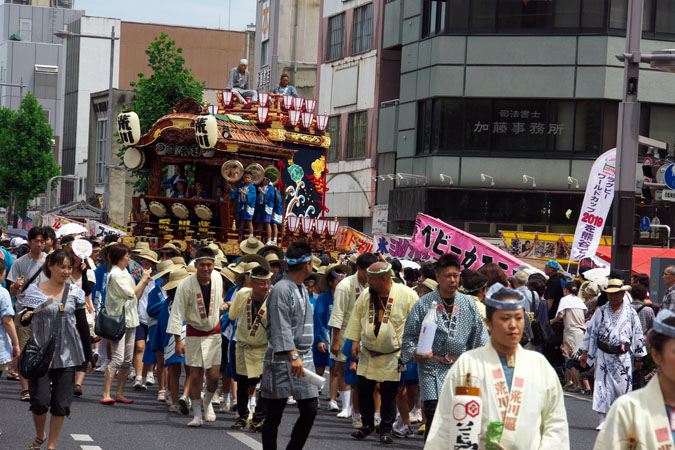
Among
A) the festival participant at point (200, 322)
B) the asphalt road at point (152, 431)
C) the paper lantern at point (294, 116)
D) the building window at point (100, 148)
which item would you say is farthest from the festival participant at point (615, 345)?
the building window at point (100, 148)

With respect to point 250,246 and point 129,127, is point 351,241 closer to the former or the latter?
point 129,127

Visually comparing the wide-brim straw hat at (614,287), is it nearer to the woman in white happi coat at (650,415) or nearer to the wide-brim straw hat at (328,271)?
the wide-brim straw hat at (328,271)

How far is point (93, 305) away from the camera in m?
14.3

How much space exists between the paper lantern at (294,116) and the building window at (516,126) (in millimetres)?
11703

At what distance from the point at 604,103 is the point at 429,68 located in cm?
568

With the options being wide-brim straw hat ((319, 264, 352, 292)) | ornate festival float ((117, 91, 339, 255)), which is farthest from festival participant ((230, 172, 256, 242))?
wide-brim straw hat ((319, 264, 352, 292))

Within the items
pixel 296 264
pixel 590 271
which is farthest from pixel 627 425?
pixel 590 271

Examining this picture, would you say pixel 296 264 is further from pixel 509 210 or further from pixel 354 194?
pixel 354 194

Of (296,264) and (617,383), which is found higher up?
(296,264)

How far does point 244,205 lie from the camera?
72.4 feet

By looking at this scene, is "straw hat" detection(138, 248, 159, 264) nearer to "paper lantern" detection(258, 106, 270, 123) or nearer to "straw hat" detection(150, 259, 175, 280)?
"straw hat" detection(150, 259, 175, 280)

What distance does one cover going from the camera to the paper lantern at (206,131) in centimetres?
2152

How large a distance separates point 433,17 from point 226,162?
679 inches

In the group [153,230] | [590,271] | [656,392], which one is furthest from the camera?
[153,230]
